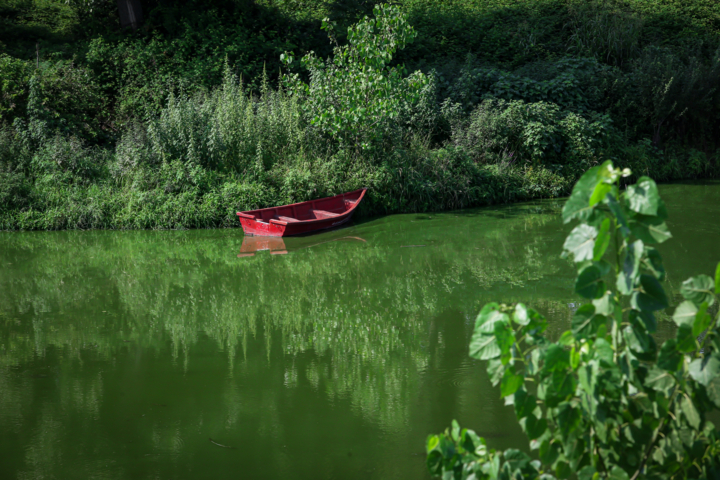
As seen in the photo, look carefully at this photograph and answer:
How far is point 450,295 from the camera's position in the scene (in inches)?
280

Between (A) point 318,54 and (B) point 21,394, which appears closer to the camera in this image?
(B) point 21,394

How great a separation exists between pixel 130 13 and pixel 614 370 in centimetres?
1778

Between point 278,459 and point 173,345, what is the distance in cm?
247

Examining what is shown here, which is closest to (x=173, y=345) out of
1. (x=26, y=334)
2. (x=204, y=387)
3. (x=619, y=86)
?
(x=204, y=387)

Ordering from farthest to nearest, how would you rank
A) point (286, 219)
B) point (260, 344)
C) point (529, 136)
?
1. point (529, 136)
2. point (286, 219)
3. point (260, 344)

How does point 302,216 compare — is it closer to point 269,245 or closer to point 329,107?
point 269,245

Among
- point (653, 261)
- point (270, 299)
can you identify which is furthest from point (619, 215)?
point (270, 299)

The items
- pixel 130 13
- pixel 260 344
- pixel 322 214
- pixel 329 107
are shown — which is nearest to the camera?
pixel 260 344

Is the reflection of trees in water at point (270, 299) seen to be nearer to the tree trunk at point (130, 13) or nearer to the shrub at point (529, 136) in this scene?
the shrub at point (529, 136)

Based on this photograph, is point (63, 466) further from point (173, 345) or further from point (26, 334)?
point (26, 334)

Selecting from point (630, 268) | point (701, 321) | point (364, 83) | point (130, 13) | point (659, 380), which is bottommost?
point (659, 380)

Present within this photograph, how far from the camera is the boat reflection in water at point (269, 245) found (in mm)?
9480

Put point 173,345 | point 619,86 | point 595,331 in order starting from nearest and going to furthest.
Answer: point 595,331 → point 173,345 → point 619,86

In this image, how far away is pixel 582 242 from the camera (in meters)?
1.92
